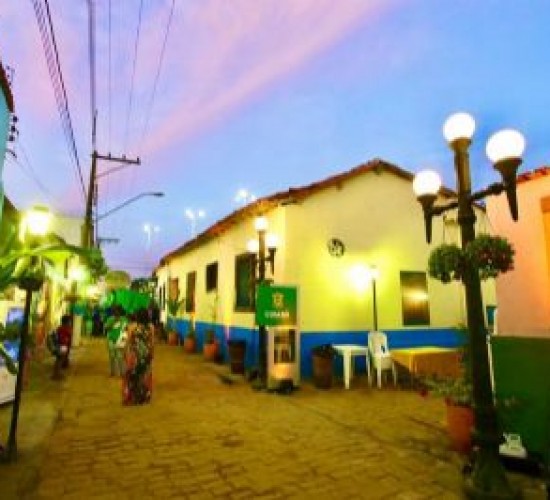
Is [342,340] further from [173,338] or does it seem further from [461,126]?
[173,338]

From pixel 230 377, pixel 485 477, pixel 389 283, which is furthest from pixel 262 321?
pixel 485 477

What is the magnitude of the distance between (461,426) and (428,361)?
4.06 meters

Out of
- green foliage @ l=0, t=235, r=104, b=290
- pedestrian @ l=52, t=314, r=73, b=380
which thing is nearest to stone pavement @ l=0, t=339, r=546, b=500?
pedestrian @ l=52, t=314, r=73, b=380

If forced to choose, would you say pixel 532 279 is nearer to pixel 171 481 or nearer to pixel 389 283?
pixel 171 481

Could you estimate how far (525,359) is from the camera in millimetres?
4719

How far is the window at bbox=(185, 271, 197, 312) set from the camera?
17.9 metres

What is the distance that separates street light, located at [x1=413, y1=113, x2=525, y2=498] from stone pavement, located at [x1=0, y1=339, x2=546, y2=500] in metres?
0.45

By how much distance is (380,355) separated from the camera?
970 centimetres

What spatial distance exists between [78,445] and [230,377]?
5.24 meters

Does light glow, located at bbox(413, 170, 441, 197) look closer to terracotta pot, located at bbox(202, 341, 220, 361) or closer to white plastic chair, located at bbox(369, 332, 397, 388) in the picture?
white plastic chair, located at bbox(369, 332, 397, 388)

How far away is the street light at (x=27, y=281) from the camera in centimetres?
487

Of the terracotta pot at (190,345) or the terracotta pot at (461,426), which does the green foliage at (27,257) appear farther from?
the terracotta pot at (190,345)

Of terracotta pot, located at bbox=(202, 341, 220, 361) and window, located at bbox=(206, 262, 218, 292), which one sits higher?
window, located at bbox=(206, 262, 218, 292)

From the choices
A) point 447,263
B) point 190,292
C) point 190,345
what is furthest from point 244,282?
point 447,263
